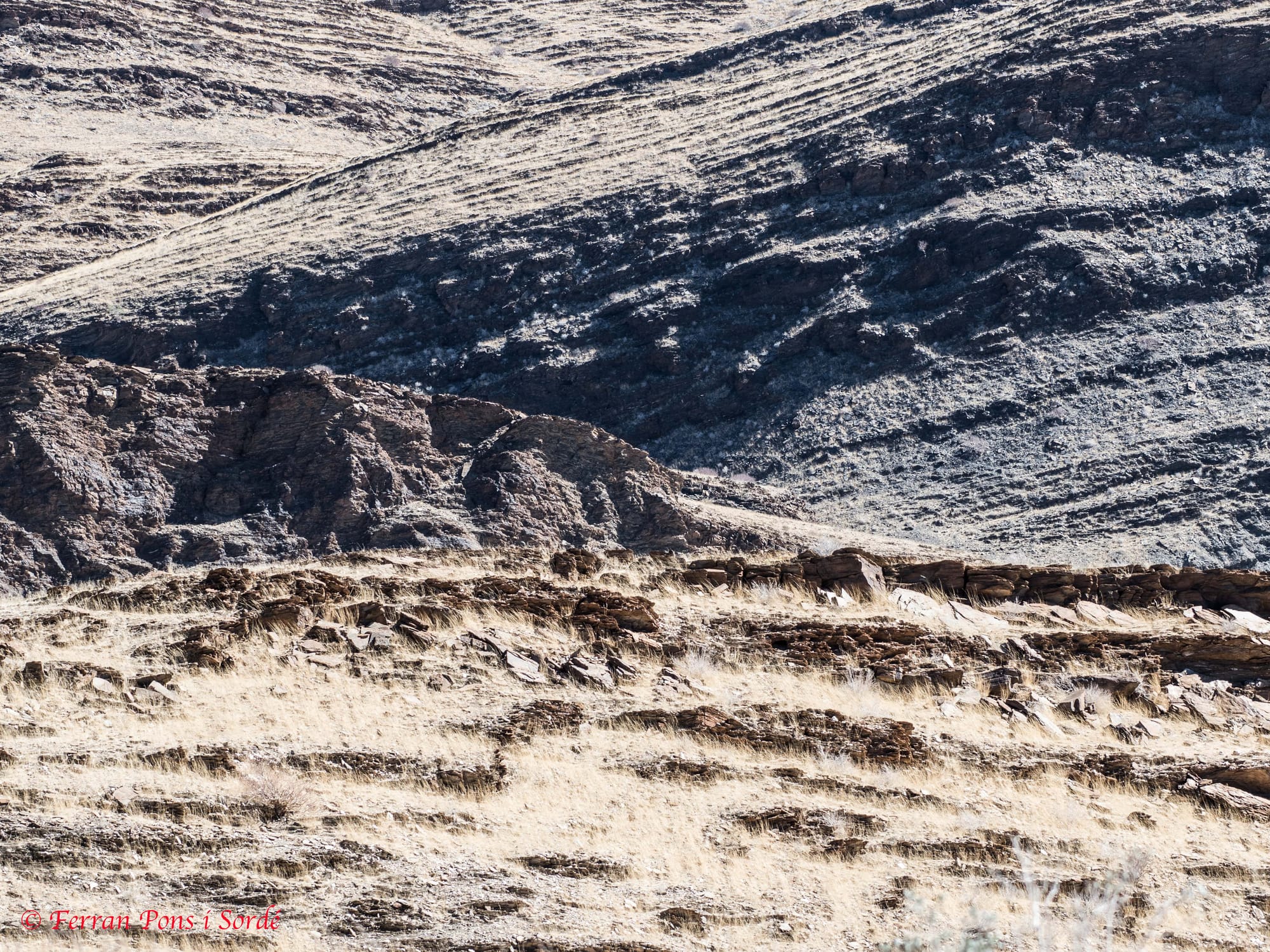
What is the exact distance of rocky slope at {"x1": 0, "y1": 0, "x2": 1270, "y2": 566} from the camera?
42500 millimetres

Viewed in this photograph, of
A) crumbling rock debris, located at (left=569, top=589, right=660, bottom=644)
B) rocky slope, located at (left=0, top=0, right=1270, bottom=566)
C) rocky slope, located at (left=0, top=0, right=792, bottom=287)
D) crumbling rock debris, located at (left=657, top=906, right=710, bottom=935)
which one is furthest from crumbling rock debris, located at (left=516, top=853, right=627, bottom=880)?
rocky slope, located at (left=0, top=0, right=792, bottom=287)

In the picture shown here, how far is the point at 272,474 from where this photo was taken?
35.2 m

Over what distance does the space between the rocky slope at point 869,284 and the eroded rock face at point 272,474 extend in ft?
26.8

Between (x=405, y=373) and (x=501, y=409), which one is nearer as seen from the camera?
(x=501, y=409)

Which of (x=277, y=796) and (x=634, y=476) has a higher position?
(x=277, y=796)

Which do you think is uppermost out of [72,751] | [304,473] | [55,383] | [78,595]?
[72,751]

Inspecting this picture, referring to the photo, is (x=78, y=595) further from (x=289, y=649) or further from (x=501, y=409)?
(x=501, y=409)

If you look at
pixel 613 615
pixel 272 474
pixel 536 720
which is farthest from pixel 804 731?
pixel 272 474

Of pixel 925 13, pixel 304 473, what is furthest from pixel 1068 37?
pixel 304 473

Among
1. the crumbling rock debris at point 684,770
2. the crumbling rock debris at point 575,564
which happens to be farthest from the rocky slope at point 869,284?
the crumbling rock debris at point 684,770

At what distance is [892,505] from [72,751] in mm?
32409

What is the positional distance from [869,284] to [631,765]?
137ft

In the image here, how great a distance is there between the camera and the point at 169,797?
8.77 meters

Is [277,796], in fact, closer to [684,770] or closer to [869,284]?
[684,770]
